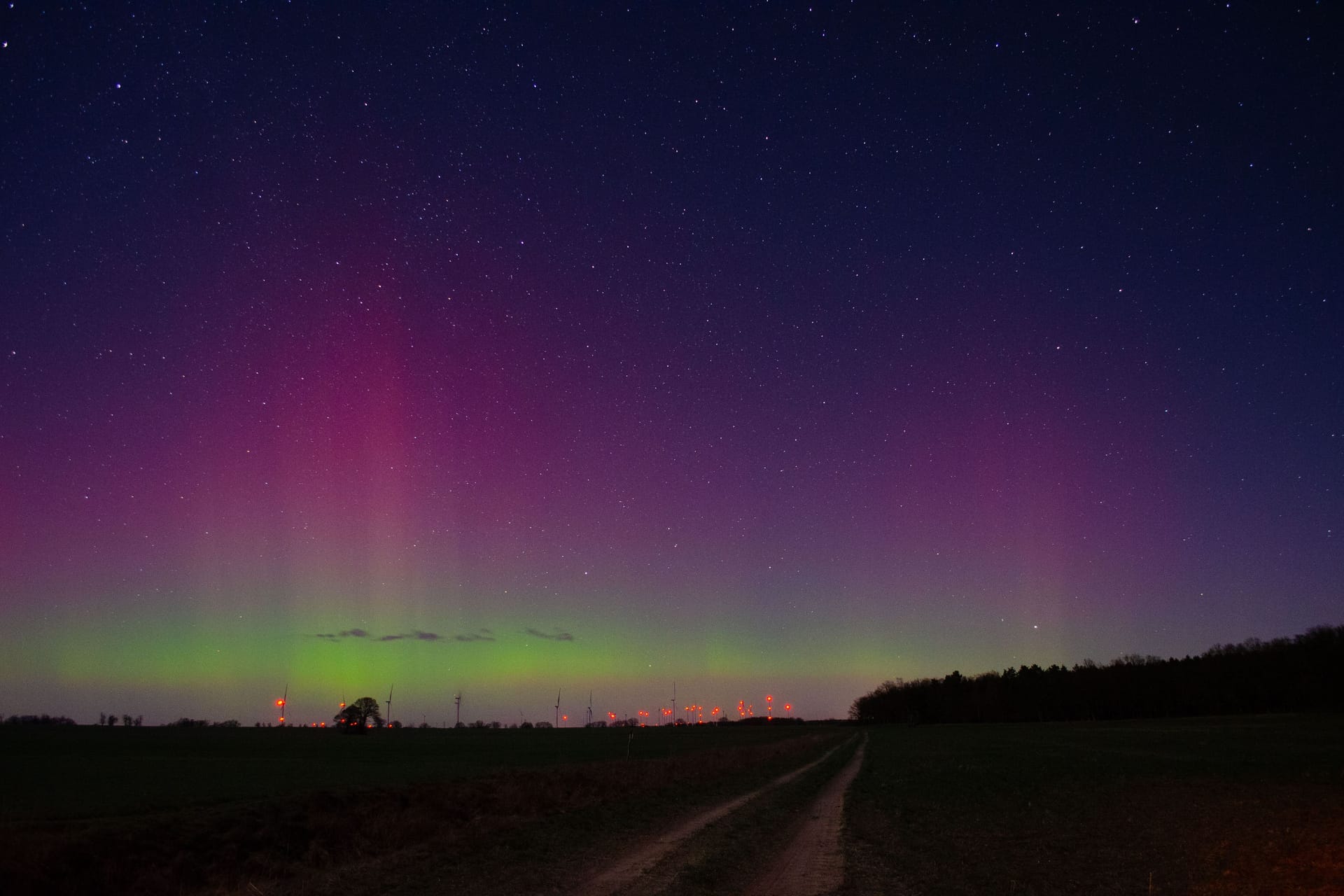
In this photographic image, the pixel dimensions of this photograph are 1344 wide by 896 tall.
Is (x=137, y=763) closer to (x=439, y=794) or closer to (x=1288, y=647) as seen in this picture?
(x=439, y=794)

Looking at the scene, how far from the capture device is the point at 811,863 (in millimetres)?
14359

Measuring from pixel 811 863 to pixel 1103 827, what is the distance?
9048 millimetres

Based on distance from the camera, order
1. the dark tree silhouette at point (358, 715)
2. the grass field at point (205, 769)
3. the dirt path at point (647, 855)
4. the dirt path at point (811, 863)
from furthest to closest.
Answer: the dark tree silhouette at point (358, 715)
the grass field at point (205, 769)
the dirt path at point (647, 855)
the dirt path at point (811, 863)

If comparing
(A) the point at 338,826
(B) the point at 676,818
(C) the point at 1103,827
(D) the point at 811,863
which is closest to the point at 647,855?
(D) the point at 811,863

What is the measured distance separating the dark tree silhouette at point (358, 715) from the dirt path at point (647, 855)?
515 feet

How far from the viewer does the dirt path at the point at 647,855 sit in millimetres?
12625

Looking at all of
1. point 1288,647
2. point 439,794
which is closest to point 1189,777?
point 439,794

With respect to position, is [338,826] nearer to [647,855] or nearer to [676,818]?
[676,818]

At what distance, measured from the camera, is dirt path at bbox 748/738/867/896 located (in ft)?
40.3

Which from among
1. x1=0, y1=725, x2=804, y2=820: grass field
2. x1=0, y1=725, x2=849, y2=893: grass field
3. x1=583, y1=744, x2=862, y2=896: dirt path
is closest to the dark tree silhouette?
x1=0, y1=725, x2=804, y2=820: grass field

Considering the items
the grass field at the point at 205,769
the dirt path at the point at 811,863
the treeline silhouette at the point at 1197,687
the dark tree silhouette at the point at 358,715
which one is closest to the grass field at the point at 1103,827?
the dirt path at the point at 811,863

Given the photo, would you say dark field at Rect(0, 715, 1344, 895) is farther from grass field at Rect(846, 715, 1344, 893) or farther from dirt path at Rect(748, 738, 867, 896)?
dirt path at Rect(748, 738, 867, 896)

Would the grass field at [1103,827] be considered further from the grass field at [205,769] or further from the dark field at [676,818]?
the grass field at [205,769]

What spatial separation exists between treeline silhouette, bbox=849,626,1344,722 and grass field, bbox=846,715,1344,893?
96.0 meters
